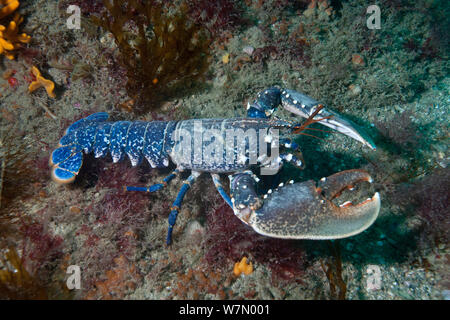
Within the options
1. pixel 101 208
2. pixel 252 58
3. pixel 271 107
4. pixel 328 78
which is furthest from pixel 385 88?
pixel 101 208

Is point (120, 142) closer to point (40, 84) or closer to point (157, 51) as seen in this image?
point (157, 51)

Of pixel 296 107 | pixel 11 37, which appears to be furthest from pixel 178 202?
pixel 11 37

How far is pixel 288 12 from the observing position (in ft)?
17.4

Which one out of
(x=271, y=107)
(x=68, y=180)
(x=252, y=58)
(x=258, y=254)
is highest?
(x=252, y=58)

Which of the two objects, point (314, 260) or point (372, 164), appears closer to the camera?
point (314, 260)

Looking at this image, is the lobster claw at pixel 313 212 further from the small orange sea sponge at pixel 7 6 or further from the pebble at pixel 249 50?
the small orange sea sponge at pixel 7 6

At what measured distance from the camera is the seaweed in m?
4.65

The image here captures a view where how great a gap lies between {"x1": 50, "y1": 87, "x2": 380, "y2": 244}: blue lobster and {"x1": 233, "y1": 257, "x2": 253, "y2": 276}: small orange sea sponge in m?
0.63

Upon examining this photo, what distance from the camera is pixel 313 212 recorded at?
2875 millimetres

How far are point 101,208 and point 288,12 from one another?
5409 millimetres

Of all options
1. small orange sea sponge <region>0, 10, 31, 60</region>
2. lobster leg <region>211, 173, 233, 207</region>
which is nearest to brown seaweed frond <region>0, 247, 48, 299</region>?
lobster leg <region>211, 173, 233, 207</region>

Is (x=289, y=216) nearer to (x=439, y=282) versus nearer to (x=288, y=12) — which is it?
(x=439, y=282)

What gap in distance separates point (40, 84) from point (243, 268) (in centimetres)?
535

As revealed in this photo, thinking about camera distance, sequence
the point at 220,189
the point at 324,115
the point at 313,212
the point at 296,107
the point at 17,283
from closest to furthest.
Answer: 1. the point at 313,212
2. the point at 17,283
3. the point at 324,115
4. the point at 220,189
5. the point at 296,107
